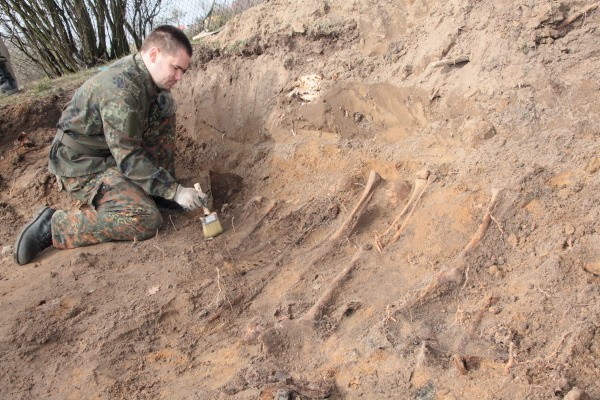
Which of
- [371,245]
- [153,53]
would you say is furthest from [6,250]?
[371,245]

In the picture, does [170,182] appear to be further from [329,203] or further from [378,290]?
[378,290]

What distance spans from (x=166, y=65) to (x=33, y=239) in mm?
1565

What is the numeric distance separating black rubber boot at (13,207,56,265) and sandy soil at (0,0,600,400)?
0.09 m

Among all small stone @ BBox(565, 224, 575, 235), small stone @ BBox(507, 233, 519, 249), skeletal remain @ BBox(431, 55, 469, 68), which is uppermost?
skeletal remain @ BBox(431, 55, 469, 68)

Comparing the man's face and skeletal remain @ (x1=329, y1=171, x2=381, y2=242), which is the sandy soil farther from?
the man's face

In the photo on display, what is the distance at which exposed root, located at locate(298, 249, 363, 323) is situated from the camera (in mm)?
2527

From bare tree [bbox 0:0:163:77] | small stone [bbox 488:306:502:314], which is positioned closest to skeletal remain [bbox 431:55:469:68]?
small stone [bbox 488:306:502:314]

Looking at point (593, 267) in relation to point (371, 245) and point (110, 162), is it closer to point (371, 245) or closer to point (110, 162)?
point (371, 245)

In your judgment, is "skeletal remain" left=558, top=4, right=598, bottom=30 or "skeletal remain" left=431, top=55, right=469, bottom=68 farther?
"skeletal remain" left=431, top=55, right=469, bottom=68

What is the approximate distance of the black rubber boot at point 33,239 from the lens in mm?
3598

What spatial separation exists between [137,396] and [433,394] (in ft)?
4.30

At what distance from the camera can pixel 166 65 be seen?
351cm

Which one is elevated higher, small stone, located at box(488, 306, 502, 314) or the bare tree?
the bare tree

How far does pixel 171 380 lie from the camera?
7.89 ft
